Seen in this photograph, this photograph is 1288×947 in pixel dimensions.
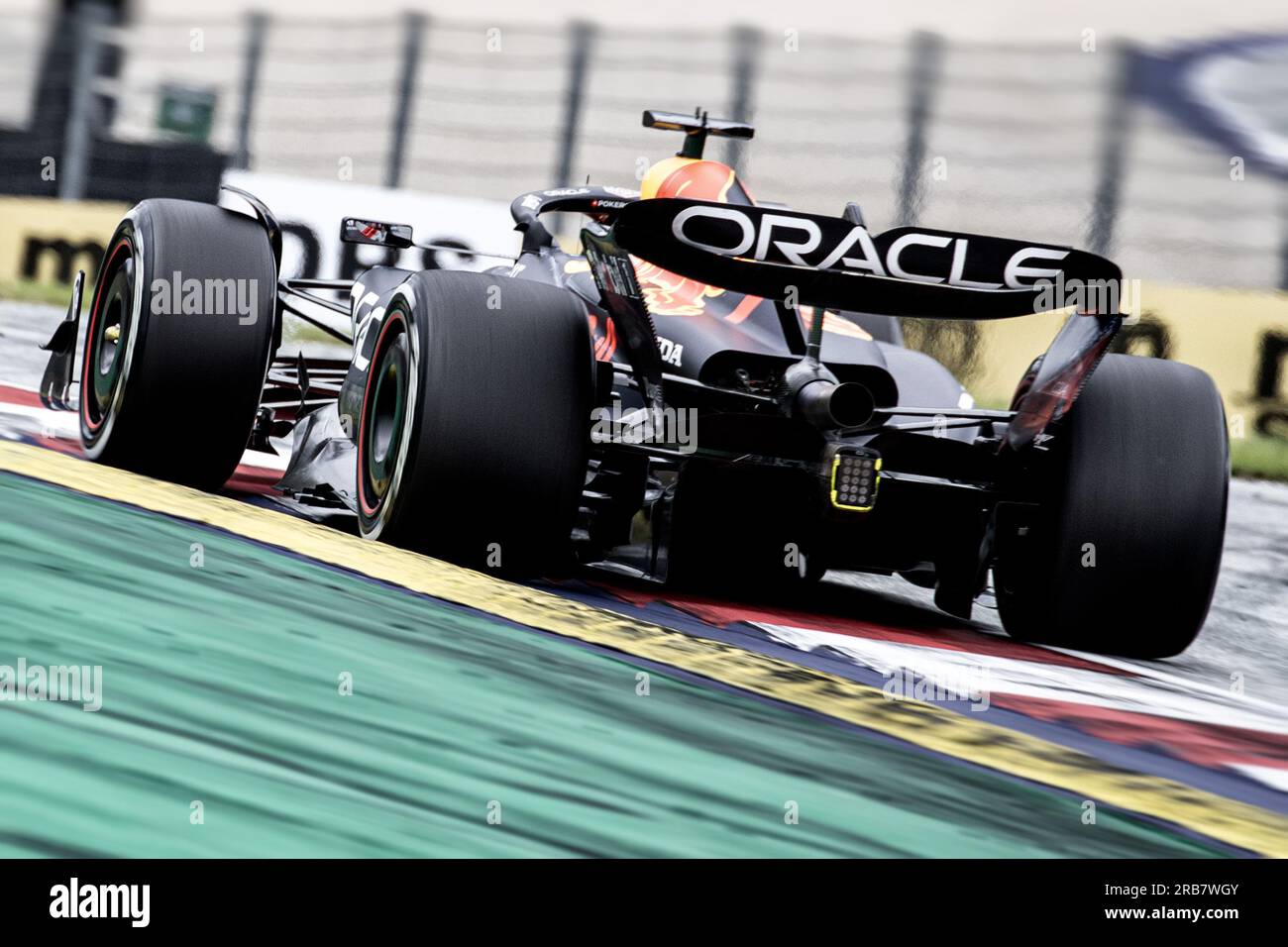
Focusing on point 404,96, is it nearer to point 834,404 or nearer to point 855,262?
point 834,404

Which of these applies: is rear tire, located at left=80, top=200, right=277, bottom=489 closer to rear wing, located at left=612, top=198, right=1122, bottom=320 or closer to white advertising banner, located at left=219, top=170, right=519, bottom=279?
rear wing, located at left=612, top=198, right=1122, bottom=320

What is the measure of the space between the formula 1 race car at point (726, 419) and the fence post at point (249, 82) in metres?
8.18

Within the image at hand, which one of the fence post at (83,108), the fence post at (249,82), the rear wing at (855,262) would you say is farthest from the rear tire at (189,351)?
the fence post at (83,108)

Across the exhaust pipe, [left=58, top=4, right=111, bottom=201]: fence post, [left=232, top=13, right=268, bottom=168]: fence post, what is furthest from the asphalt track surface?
[left=58, top=4, right=111, bottom=201]: fence post

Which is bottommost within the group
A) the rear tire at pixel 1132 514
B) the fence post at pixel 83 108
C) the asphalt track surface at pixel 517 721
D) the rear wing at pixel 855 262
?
the asphalt track surface at pixel 517 721

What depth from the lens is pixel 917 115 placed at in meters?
11.8

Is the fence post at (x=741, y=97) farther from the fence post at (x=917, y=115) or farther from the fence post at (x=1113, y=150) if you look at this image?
the fence post at (x=1113, y=150)

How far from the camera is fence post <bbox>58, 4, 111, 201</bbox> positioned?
47.1 feet

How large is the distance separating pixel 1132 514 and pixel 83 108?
11857 millimetres

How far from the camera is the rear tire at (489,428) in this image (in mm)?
4348

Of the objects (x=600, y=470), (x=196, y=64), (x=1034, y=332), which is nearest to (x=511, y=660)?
(x=600, y=470)

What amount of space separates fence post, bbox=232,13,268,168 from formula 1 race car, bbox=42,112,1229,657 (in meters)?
8.18

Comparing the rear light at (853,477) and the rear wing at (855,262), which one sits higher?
the rear wing at (855,262)

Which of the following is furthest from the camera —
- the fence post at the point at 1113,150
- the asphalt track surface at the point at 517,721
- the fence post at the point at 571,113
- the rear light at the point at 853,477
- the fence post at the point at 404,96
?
the fence post at the point at 404,96
